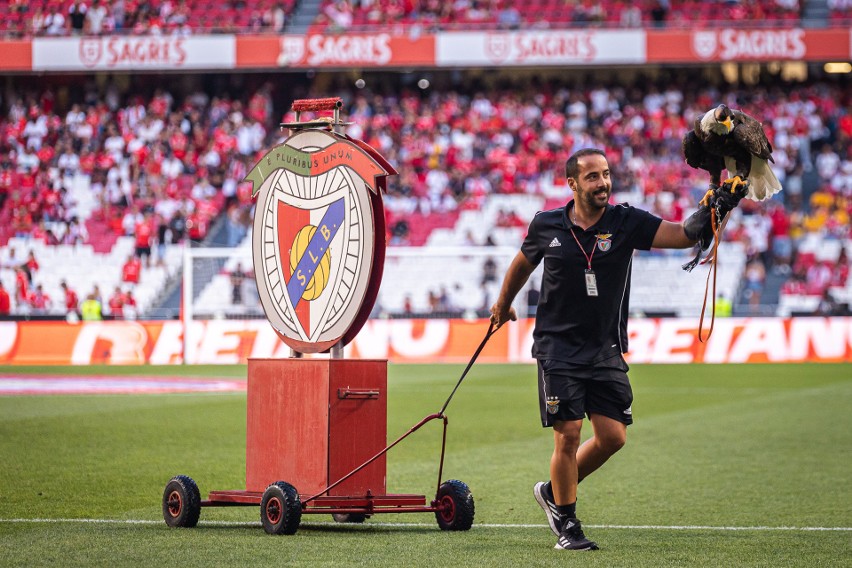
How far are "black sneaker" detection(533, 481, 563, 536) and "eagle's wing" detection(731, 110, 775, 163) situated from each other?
207 cm

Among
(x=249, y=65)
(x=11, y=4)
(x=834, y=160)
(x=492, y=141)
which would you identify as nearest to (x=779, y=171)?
(x=834, y=160)

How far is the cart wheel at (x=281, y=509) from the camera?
7.33 m

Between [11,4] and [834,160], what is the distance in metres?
21.8

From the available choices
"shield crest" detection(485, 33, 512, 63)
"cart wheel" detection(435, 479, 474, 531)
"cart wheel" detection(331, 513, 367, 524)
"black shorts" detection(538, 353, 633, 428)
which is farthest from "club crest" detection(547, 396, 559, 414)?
"shield crest" detection(485, 33, 512, 63)

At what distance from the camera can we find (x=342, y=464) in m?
7.66

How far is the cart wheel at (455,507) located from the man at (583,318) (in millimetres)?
689

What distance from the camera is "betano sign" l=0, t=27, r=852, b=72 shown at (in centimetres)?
3516

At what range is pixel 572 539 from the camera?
6945 millimetres

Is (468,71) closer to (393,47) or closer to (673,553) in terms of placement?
(393,47)

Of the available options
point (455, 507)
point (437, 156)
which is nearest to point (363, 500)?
point (455, 507)

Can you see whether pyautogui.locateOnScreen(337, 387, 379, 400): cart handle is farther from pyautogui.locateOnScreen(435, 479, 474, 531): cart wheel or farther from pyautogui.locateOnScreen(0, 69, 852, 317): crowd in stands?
pyautogui.locateOnScreen(0, 69, 852, 317): crowd in stands

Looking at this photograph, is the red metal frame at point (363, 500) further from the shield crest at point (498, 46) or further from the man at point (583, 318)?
the shield crest at point (498, 46)

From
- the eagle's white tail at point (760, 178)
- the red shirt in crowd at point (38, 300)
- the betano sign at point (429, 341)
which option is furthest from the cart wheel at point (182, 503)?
the red shirt in crowd at point (38, 300)

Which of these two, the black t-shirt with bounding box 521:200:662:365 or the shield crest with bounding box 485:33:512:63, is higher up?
the shield crest with bounding box 485:33:512:63
